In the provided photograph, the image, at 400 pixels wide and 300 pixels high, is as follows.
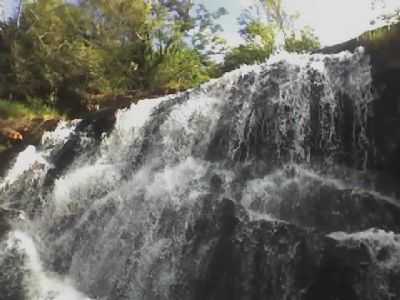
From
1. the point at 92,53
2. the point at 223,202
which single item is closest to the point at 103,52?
the point at 92,53

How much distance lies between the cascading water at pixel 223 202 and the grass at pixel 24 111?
3719 millimetres

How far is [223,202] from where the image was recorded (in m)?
8.91

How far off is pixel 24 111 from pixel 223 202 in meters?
9.81

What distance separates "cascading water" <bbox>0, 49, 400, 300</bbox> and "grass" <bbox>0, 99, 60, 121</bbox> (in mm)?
3719

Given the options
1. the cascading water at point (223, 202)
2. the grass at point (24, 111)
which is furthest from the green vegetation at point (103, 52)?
the cascading water at point (223, 202)

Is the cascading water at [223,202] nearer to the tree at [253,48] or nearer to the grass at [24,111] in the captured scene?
the grass at [24,111]

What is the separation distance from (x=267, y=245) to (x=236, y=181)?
181 cm

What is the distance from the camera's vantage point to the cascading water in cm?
769

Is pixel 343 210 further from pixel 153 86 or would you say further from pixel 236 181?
pixel 153 86

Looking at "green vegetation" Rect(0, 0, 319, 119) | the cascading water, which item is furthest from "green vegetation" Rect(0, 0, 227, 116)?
the cascading water

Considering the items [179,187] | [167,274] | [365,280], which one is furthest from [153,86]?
[365,280]

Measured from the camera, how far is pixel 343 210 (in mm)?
8281

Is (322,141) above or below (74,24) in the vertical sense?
below

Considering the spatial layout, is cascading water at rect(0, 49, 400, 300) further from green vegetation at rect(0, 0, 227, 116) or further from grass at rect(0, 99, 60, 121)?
green vegetation at rect(0, 0, 227, 116)
